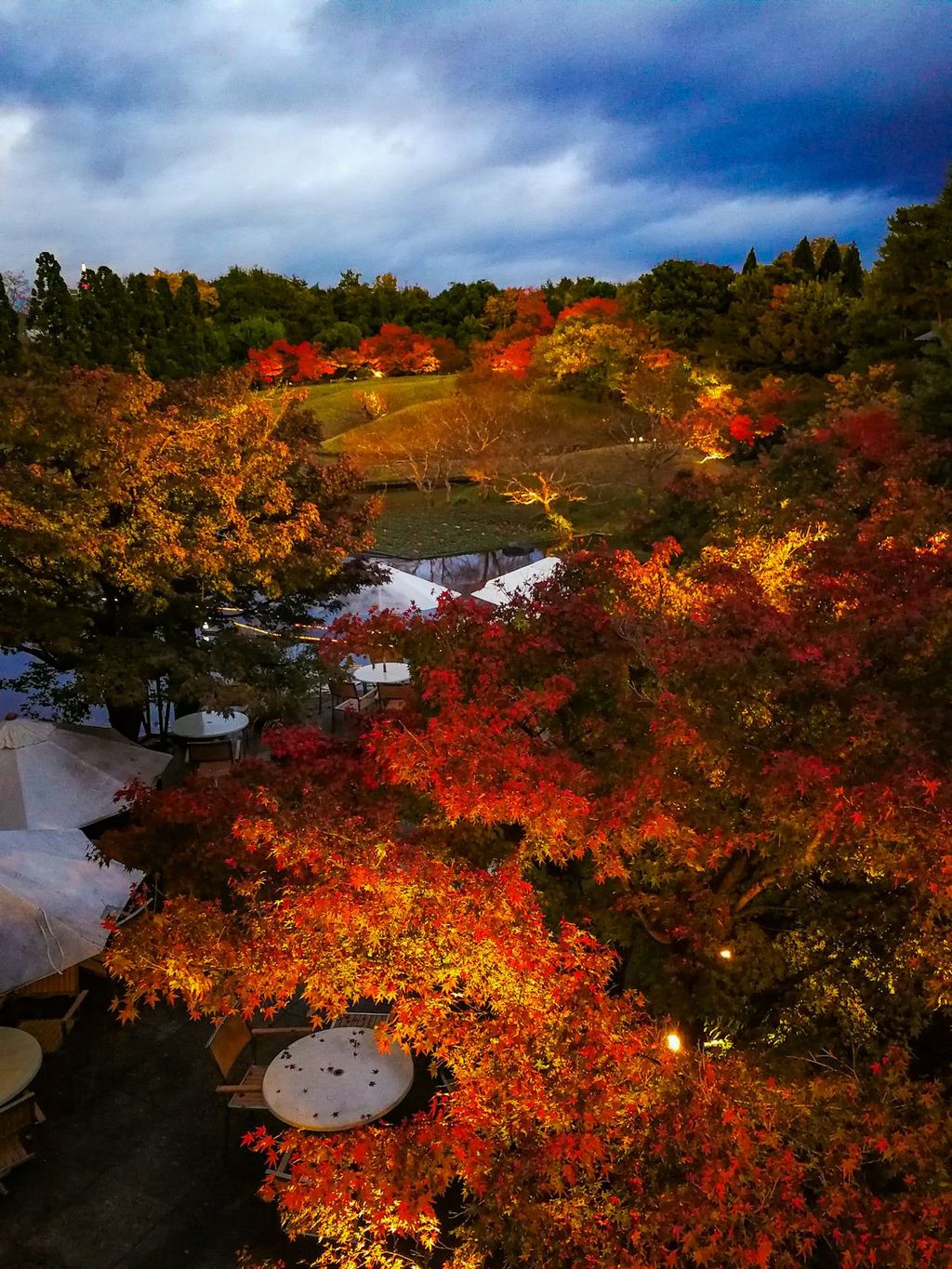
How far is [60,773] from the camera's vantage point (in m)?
10.3

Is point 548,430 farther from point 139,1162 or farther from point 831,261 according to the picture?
point 139,1162

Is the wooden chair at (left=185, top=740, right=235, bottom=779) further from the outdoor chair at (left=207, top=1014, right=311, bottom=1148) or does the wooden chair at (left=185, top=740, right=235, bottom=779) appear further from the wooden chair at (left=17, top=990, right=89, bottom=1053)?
the outdoor chair at (left=207, top=1014, right=311, bottom=1148)

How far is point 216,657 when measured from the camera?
39.8 feet

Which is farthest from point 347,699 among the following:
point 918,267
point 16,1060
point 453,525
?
point 918,267

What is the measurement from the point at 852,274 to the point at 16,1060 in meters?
42.3

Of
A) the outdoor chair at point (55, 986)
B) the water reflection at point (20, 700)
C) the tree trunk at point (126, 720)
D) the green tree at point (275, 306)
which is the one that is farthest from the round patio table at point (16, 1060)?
the green tree at point (275, 306)

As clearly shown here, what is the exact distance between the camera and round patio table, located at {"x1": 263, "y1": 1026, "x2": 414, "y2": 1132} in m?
6.42

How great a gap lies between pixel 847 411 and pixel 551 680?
17176 mm

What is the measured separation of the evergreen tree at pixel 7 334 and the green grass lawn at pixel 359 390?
22.4 meters

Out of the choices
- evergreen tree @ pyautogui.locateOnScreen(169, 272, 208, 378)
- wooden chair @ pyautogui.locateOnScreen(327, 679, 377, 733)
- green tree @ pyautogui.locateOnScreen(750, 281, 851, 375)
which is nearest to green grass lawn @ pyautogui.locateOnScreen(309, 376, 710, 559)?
green tree @ pyautogui.locateOnScreen(750, 281, 851, 375)

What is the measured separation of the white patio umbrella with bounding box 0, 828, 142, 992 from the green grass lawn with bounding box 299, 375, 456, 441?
4062cm

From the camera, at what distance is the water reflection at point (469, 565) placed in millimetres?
26938

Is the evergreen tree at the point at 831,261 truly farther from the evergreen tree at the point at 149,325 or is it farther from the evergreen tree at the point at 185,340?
the evergreen tree at the point at 149,325

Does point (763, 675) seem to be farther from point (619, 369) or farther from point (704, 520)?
point (619, 369)
